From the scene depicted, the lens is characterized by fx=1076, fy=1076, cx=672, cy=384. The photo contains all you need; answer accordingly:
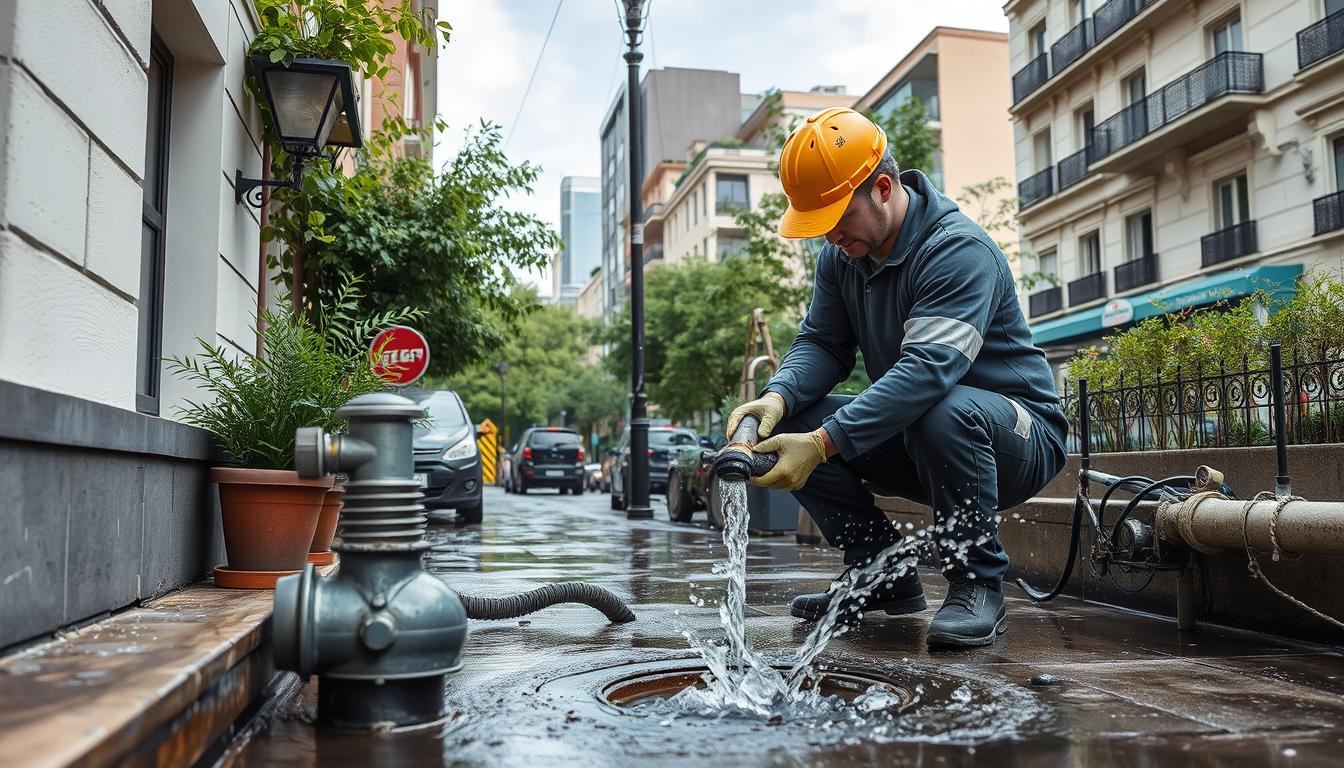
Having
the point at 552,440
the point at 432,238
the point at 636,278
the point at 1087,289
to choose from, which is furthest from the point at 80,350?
the point at 1087,289

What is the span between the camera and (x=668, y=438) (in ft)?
79.2

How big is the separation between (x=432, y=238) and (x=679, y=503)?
218 inches

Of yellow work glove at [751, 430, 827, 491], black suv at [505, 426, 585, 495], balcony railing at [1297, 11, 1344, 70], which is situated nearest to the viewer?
yellow work glove at [751, 430, 827, 491]

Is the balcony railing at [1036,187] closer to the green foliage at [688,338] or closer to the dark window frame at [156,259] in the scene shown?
the green foliage at [688,338]

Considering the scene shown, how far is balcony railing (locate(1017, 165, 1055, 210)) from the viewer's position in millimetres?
30016

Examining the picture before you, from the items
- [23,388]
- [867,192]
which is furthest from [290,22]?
[23,388]

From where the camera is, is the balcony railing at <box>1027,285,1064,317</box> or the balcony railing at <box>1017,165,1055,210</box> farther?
the balcony railing at <box>1017,165,1055,210</box>

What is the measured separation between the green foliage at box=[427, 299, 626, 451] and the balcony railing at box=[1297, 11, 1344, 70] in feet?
142

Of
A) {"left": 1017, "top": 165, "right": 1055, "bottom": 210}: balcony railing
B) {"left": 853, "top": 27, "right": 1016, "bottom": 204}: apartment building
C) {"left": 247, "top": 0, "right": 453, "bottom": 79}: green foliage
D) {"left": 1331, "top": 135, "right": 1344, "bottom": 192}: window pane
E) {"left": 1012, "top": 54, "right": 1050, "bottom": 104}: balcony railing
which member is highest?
{"left": 853, "top": 27, "right": 1016, "bottom": 204}: apartment building

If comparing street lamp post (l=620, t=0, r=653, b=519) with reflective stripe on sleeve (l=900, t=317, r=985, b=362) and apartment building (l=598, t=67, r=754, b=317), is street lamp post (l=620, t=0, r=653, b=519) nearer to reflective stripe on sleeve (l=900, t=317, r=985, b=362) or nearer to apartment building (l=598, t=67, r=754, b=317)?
reflective stripe on sleeve (l=900, t=317, r=985, b=362)

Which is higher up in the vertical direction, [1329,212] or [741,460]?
[1329,212]

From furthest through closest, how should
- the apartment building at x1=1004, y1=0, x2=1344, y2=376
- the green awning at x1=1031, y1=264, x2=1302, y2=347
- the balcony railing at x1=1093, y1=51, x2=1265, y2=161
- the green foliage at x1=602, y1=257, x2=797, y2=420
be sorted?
the green foliage at x1=602, y1=257, x2=797, y2=420 → the balcony railing at x1=1093, y1=51, x2=1265, y2=161 → the apartment building at x1=1004, y1=0, x2=1344, y2=376 → the green awning at x1=1031, y1=264, x2=1302, y2=347

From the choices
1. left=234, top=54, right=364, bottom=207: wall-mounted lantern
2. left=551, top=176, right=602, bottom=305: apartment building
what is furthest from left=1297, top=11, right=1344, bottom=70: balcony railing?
left=551, top=176, right=602, bottom=305: apartment building

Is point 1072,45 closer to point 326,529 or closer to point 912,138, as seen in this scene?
point 912,138
